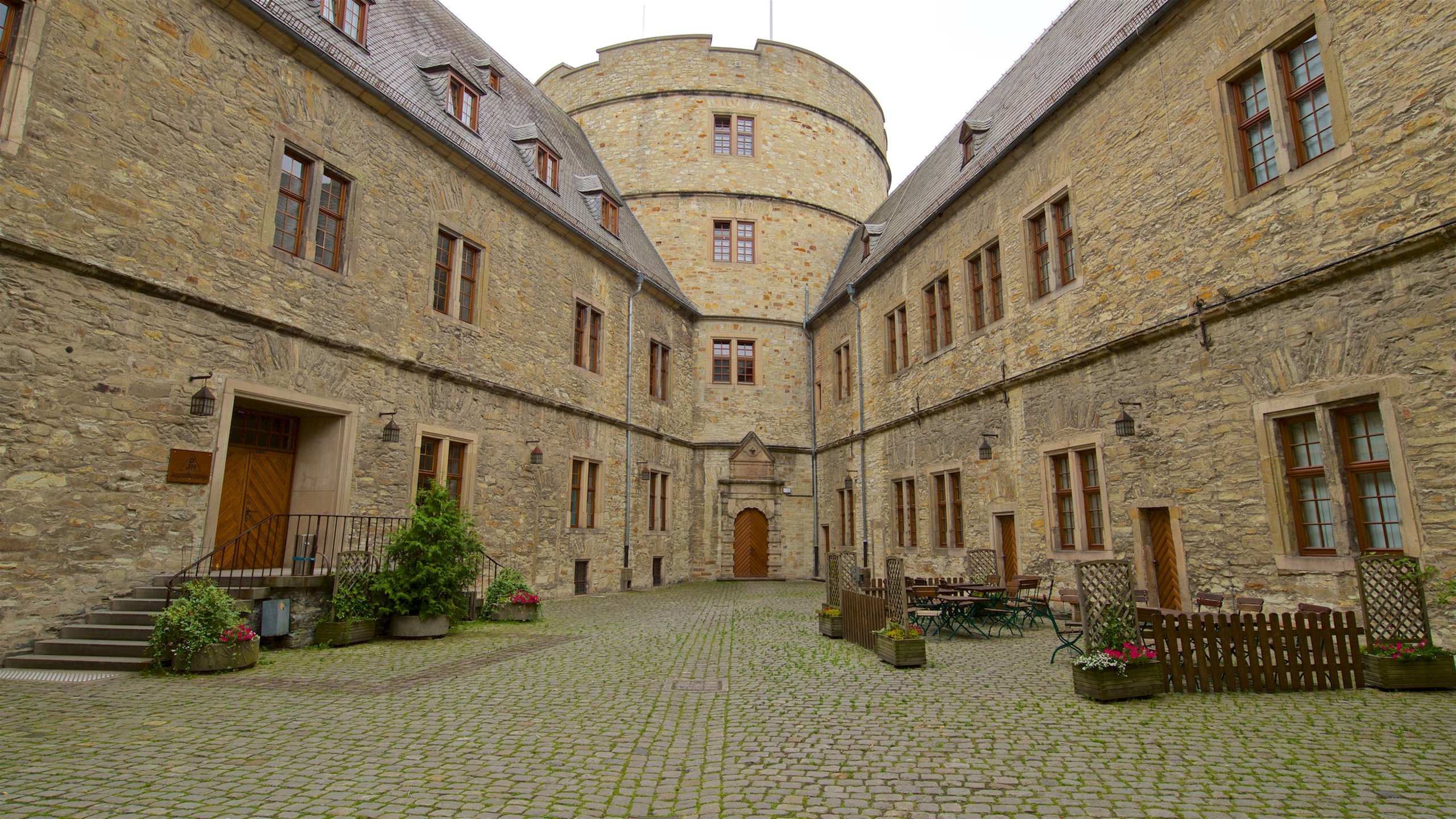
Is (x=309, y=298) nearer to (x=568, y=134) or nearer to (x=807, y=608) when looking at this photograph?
(x=807, y=608)

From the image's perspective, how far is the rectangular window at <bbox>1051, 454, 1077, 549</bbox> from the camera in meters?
12.7

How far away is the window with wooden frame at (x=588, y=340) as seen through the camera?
18406mm

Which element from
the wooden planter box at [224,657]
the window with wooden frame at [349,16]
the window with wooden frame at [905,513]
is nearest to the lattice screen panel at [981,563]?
the window with wooden frame at [905,513]

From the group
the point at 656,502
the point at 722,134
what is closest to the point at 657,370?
the point at 656,502

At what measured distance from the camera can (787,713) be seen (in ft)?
20.5

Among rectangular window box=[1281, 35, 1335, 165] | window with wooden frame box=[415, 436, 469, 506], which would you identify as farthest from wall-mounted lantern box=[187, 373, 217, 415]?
rectangular window box=[1281, 35, 1335, 165]

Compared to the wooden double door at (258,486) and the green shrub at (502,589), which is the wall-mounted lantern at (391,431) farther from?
the green shrub at (502,589)

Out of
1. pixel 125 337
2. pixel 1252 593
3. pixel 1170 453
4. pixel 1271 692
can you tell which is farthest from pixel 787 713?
pixel 125 337

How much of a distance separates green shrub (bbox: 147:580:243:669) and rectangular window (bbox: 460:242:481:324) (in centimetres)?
746

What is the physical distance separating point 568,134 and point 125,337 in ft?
53.1

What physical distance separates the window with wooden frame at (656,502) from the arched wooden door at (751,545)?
2.64 metres

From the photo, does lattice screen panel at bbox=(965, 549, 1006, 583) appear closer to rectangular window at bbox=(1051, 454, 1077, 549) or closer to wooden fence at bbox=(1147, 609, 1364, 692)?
rectangular window at bbox=(1051, 454, 1077, 549)

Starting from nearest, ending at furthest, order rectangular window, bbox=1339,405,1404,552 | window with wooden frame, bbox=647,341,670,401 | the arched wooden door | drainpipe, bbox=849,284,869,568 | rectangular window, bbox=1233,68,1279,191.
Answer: rectangular window, bbox=1339,405,1404,552 → rectangular window, bbox=1233,68,1279,191 → drainpipe, bbox=849,284,869,568 → window with wooden frame, bbox=647,341,670,401 → the arched wooden door

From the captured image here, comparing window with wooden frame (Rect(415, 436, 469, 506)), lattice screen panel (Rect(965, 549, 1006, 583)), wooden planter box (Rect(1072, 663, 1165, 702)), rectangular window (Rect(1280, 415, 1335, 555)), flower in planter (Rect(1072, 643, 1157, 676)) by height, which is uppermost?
window with wooden frame (Rect(415, 436, 469, 506))
